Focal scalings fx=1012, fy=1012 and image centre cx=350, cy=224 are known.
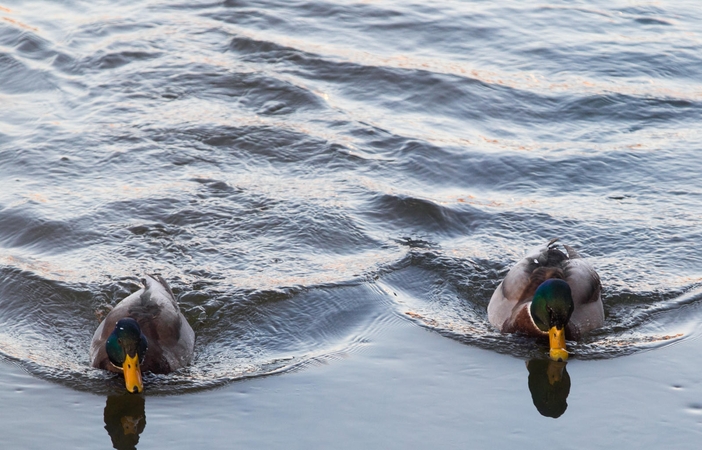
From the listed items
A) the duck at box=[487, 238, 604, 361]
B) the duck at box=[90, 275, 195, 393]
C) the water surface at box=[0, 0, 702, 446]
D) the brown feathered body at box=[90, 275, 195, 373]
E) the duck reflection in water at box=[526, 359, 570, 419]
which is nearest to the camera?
the duck reflection in water at box=[526, 359, 570, 419]

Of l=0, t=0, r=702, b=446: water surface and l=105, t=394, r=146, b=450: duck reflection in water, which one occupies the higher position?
l=105, t=394, r=146, b=450: duck reflection in water

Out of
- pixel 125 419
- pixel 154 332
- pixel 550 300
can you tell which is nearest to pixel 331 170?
pixel 550 300

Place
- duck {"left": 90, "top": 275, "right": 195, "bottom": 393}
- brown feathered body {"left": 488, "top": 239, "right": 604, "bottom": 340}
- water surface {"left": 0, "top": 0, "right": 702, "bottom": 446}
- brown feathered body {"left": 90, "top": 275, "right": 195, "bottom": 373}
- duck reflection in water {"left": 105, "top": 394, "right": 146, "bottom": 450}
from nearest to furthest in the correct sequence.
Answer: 1. duck reflection in water {"left": 105, "top": 394, "right": 146, "bottom": 450}
2. duck {"left": 90, "top": 275, "right": 195, "bottom": 393}
3. brown feathered body {"left": 90, "top": 275, "right": 195, "bottom": 373}
4. brown feathered body {"left": 488, "top": 239, "right": 604, "bottom": 340}
5. water surface {"left": 0, "top": 0, "right": 702, "bottom": 446}

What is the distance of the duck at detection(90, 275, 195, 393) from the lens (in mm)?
6707

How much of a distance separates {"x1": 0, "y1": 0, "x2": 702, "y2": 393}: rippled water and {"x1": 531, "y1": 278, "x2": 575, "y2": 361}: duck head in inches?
9.9

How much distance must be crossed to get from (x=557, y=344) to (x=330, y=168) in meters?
4.08

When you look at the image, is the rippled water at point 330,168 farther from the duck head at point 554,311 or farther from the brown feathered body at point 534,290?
the duck head at point 554,311

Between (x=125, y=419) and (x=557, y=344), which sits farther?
(x=557, y=344)

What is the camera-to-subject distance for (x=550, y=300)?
7.48 m

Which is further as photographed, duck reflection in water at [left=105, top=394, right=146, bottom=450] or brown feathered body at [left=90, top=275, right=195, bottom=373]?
brown feathered body at [left=90, top=275, right=195, bottom=373]

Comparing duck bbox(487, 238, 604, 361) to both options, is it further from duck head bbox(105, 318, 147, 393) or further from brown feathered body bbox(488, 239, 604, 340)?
duck head bbox(105, 318, 147, 393)

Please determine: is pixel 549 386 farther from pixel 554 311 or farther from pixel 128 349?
pixel 128 349

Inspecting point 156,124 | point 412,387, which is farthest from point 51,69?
point 412,387

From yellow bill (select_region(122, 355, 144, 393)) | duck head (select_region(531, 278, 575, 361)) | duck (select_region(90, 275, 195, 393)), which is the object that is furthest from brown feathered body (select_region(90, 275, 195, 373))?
duck head (select_region(531, 278, 575, 361))
